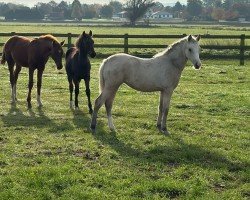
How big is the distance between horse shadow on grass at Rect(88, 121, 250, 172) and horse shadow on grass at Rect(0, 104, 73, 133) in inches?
62.1

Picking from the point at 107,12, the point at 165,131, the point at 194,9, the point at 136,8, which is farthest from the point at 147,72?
Answer: the point at 107,12

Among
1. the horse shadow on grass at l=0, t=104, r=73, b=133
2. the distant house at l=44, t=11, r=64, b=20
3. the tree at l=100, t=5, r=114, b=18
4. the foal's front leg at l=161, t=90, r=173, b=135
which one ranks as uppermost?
the tree at l=100, t=5, r=114, b=18

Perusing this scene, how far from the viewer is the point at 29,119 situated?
368 inches

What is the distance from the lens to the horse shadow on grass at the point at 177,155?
6.44m

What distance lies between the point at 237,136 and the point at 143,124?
199 cm

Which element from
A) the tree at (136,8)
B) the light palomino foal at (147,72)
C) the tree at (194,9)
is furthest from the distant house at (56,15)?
the light palomino foal at (147,72)

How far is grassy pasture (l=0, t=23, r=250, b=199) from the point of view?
17.7 ft

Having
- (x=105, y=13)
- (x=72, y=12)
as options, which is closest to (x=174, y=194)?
(x=72, y=12)

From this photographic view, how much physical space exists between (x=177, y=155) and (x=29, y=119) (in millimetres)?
3958

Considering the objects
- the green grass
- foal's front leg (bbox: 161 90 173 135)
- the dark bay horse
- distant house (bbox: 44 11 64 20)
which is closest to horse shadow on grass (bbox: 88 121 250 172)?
the green grass

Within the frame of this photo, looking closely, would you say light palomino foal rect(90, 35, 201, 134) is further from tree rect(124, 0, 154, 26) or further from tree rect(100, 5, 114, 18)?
tree rect(100, 5, 114, 18)

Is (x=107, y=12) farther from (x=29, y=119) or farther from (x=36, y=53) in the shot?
(x=29, y=119)

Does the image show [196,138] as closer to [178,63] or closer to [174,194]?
[178,63]

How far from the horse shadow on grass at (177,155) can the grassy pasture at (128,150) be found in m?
0.02
